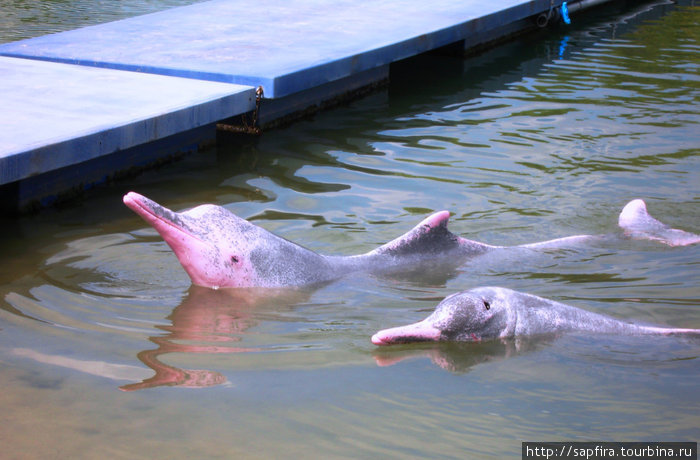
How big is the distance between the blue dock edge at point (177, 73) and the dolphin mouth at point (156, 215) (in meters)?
1.24

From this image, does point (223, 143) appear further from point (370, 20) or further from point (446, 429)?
→ point (446, 429)

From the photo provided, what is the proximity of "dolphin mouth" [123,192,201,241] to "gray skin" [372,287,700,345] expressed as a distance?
1287mm

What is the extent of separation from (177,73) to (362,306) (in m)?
3.95

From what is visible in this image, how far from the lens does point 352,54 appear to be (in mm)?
8617

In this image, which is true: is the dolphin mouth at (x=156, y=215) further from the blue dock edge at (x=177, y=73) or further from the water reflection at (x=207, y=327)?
the blue dock edge at (x=177, y=73)

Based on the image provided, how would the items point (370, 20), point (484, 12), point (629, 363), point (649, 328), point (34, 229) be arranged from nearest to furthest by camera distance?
point (629, 363), point (649, 328), point (34, 229), point (370, 20), point (484, 12)

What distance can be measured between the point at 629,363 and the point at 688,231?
247 cm

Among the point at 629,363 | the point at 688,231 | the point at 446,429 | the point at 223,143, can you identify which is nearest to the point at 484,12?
the point at 223,143

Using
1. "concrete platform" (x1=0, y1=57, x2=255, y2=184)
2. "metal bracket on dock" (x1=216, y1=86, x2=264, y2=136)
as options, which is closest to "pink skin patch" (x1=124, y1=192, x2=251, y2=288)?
"concrete platform" (x1=0, y1=57, x2=255, y2=184)

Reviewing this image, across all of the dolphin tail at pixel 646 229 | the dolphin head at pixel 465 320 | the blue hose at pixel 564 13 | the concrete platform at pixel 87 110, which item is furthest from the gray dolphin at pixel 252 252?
the blue hose at pixel 564 13

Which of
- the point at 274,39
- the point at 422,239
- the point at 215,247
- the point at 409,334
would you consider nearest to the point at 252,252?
the point at 215,247

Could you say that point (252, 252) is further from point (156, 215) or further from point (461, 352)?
point (461, 352)

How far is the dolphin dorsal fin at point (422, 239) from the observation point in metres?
5.14

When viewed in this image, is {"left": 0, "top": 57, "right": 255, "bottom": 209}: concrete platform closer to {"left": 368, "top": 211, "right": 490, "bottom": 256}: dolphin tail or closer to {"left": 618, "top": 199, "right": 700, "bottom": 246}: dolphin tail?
{"left": 368, "top": 211, "right": 490, "bottom": 256}: dolphin tail
